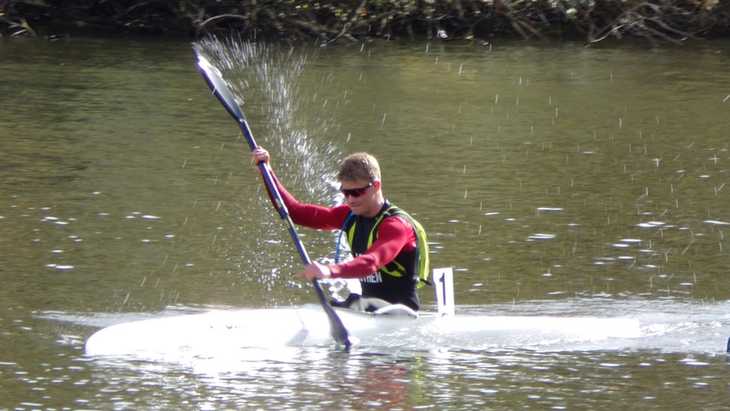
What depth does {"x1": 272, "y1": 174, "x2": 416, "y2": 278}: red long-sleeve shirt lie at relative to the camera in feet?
22.9

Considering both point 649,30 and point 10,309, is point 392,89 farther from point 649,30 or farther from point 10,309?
point 10,309

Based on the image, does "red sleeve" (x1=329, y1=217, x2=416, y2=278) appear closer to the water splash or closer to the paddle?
the paddle

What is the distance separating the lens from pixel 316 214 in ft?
25.5

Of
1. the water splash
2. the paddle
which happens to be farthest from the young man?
the water splash

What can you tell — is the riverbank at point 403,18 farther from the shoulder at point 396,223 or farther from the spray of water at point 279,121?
the shoulder at point 396,223

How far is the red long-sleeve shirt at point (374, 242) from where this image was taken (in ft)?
22.9

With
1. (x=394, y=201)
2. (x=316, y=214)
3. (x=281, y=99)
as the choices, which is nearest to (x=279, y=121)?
(x=281, y=99)

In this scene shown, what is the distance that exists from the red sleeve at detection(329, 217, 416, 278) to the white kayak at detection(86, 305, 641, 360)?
417mm

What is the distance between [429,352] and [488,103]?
376 inches

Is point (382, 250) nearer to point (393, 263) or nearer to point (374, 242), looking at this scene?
point (374, 242)

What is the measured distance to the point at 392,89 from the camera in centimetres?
1767

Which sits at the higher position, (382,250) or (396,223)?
(396,223)

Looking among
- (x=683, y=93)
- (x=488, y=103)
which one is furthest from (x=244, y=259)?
(x=683, y=93)

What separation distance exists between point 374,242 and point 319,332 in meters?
0.55
